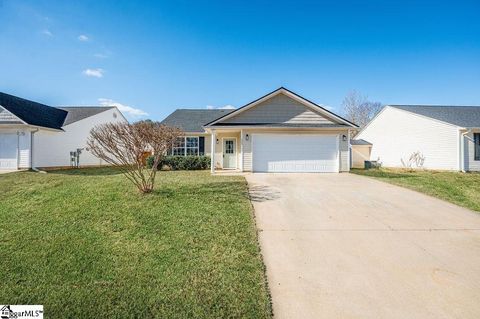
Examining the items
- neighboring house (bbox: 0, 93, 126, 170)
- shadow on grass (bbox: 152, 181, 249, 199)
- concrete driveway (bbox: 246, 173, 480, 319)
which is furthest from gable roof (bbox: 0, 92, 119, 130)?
concrete driveway (bbox: 246, 173, 480, 319)

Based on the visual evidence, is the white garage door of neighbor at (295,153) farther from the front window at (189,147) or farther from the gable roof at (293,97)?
the front window at (189,147)

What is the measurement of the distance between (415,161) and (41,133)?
91.2 feet

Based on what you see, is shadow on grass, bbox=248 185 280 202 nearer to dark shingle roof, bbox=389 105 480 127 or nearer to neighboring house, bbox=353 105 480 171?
neighboring house, bbox=353 105 480 171

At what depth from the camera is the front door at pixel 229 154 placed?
621 inches

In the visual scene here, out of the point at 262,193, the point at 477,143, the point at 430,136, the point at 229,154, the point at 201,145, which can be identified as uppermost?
the point at 430,136

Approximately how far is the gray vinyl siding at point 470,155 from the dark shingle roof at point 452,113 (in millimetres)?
949

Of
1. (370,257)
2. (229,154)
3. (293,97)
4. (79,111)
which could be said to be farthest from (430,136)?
(79,111)

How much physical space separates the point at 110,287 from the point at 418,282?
4.27 meters

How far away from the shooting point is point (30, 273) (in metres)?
3.42

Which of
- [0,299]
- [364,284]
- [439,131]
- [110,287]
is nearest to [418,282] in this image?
[364,284]

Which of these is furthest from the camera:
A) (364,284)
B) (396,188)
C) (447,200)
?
(396,188)

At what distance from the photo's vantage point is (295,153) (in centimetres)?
1317

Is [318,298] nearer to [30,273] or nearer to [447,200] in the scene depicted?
[30,273]

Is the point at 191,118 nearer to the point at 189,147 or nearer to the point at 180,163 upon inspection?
the point at 189,147
